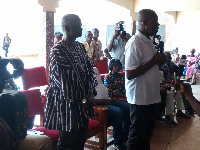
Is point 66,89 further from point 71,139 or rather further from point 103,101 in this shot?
point 103,101

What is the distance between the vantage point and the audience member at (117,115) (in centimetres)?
296

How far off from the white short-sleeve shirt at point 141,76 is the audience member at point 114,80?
1.13 metres

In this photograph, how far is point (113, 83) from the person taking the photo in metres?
3.43

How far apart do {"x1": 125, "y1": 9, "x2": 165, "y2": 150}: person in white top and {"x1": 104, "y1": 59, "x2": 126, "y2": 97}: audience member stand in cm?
109

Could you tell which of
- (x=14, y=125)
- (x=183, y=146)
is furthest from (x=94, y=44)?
(x=14, y=125)

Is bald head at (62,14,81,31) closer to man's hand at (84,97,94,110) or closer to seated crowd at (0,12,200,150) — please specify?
seated crowd at (0,12,200,150)

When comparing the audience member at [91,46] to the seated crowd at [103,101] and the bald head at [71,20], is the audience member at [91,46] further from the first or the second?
the bald head at [71,20]

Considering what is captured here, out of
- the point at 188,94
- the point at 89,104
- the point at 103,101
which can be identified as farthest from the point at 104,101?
the point at 188,94

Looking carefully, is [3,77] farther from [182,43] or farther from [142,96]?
[182,43]

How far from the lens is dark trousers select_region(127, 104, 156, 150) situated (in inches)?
88.8

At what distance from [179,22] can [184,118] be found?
23.9ft

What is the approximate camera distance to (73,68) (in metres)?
1.87

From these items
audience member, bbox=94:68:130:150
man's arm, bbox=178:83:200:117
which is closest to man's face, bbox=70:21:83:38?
man's arm, bbox=178:83:200:117

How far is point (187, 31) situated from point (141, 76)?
9416mm
